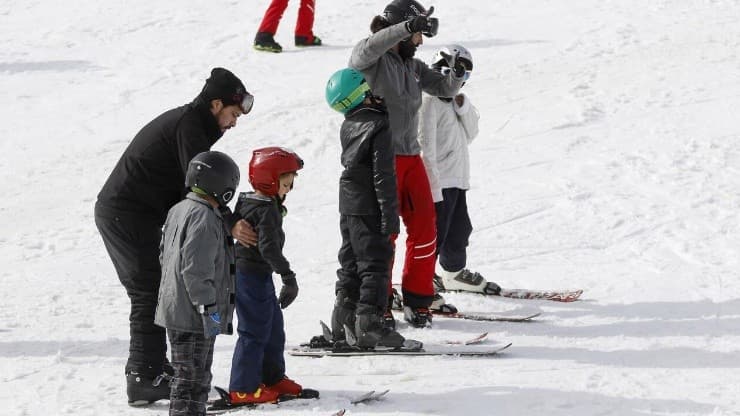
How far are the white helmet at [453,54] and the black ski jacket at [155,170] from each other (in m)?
1.87

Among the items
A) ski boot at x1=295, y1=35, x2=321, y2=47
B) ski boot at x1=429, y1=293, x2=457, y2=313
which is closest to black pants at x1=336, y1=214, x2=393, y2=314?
ski boot at x1=429, y1=293, x2=457, y2=313

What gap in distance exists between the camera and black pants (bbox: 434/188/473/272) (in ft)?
23.2

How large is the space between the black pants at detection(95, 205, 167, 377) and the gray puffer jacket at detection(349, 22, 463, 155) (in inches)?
60.7

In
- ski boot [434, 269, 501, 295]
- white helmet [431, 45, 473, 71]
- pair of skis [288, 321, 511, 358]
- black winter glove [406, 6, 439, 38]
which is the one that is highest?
black winter glove [406, 6, 439, 38]

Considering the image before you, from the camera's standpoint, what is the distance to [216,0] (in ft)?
Answer: 54.1

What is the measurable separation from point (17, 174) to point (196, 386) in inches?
246

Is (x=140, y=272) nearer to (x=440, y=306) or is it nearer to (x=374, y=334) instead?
(x=374, y=334)

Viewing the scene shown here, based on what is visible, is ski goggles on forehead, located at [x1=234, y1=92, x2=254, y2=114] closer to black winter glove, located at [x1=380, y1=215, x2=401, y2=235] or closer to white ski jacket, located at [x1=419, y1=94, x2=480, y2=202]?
black winter glove, located at [x1=380, y1=215, x2=401, y2=235]

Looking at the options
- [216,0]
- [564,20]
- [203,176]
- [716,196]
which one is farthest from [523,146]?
[216,0]

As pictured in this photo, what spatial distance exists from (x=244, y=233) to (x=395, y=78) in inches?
64.0

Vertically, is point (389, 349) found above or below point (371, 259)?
below

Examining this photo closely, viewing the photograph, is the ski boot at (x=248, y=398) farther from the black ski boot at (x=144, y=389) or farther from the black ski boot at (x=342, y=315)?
the black ski boot at (x=342, y=315)

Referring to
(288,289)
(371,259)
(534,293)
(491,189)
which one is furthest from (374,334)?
(491,189)

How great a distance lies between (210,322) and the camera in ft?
15.6
